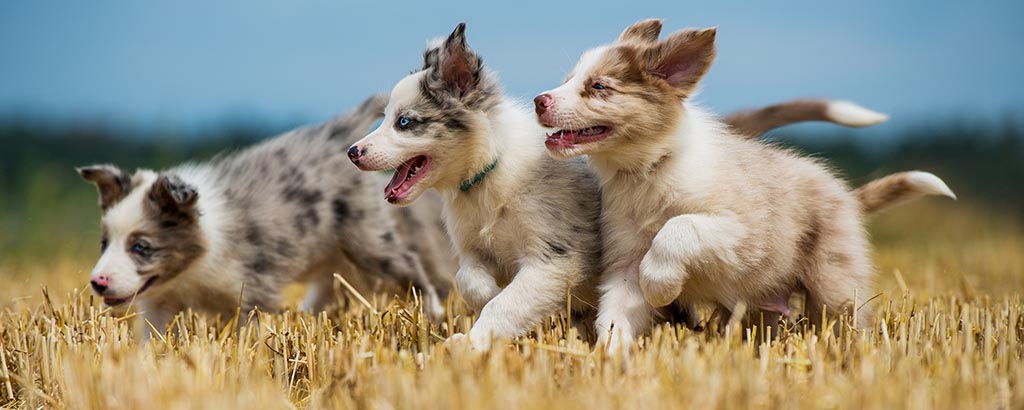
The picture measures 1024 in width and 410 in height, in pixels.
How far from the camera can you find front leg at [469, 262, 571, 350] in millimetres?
3484

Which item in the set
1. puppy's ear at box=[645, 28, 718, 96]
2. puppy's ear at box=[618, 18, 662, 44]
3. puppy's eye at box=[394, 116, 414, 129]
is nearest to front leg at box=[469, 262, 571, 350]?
puppy's eye at box=[394, 116, 414, 129]

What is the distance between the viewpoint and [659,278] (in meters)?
3.35

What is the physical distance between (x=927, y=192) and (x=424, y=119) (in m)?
2.21

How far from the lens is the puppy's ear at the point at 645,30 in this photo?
3977mm

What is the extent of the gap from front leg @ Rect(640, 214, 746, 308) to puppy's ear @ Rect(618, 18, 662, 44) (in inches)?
35.2

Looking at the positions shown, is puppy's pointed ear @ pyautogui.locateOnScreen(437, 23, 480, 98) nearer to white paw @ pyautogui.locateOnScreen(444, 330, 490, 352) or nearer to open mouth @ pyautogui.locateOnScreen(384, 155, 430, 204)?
open mouth @ pyautogui.locateOnScreen(384, 155, 430, 204)

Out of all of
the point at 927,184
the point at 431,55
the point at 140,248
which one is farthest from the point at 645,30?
the point at 140,248

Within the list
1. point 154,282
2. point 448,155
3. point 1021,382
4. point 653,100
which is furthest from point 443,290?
point 1021,382

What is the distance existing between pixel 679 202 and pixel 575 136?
1.52ft

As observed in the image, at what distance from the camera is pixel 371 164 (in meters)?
3.73

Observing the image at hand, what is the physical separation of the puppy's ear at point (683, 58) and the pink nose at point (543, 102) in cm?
40

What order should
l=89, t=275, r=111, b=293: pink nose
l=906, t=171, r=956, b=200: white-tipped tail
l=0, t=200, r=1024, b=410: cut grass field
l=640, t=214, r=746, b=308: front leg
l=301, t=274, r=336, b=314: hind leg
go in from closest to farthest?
l=0, t=200, r=1024, b=410: cut grass field, l=640, t=214, r=746, b=308: front leg, l=906, t=171, r=956, b=200: white-tipped tail, l=89, t=275, r=111, b=293: pink nose, l=301, t=274, r=336, b=314: hind leg

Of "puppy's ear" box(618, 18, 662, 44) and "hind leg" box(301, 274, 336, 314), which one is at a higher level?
"puppy's ear" box(618, 18, 662, 44)

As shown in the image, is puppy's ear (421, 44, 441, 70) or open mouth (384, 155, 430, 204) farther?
puppy's ear (421, 44, 441, 70)
